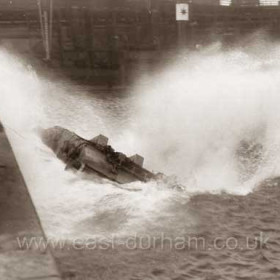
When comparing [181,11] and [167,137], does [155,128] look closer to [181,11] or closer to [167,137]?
[167,137]

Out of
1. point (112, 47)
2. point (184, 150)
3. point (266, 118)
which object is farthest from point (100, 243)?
point (112, 47)

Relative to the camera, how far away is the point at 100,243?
873 centimetres

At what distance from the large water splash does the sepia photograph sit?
6cm

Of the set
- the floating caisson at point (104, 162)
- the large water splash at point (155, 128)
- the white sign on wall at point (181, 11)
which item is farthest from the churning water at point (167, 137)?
the white sign on wall at point (181, 11)

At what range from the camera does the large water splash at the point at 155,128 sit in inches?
401

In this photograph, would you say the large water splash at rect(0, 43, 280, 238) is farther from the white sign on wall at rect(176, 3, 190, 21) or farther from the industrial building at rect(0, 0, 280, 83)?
the white sign on wall at rect(176, 3, 190, 21)

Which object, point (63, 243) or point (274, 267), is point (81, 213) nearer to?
point (63, 243)

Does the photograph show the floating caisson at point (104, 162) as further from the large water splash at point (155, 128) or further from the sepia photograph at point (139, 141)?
the large water splash at point (155, 128)

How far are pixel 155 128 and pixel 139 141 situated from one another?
135 cm

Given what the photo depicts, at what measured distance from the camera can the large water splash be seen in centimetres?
1020

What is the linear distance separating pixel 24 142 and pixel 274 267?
8243 mm

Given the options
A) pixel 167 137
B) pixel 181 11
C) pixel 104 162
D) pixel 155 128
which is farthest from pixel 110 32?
pixel 104 162

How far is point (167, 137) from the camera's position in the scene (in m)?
16.6

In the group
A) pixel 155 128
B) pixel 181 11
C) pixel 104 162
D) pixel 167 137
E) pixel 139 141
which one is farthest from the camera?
pixel 181 11
